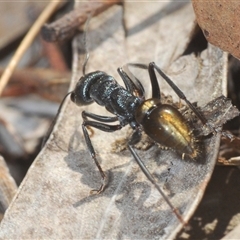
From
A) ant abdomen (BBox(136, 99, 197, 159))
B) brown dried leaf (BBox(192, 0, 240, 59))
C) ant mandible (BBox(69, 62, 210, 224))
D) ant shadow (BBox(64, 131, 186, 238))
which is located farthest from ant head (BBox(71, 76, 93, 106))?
Result: brown dried leaf (BBox(192, 0, 240, 59))

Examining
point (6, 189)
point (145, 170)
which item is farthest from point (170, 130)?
point (6, 189)

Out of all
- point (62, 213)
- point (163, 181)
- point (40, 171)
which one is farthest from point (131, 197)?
point (40, 171)

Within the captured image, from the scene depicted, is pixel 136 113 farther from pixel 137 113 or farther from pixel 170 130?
pixel 170 130

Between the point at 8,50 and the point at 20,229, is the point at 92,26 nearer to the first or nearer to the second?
the point at 8,50


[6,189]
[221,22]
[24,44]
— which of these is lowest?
[6,189]

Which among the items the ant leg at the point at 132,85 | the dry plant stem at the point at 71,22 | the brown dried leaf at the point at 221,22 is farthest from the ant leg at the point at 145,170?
the dry plant stem at the point at 71,22

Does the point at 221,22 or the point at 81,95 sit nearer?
the point at 221,22

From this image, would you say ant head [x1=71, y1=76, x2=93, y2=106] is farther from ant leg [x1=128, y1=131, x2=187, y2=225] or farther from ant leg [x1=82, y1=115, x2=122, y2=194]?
ant leg [x1=128, y1=131, x2=187, y2=225]
